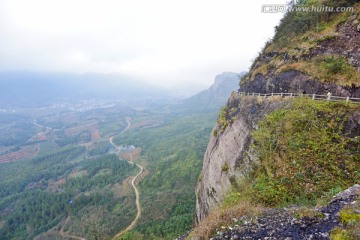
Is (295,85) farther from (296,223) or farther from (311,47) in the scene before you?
(296,223)

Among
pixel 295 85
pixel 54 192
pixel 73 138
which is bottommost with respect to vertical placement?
pixel 54 192

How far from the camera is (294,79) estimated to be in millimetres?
19328

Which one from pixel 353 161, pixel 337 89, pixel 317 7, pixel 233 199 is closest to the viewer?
pixel 353 161

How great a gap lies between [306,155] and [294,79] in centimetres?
972

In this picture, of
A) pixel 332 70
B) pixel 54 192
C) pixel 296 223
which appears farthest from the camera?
pixel 54 192

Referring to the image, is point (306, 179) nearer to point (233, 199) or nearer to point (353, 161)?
point (353, 161)

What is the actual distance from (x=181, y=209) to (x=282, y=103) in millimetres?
33608

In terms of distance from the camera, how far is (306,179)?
11039 millimetres

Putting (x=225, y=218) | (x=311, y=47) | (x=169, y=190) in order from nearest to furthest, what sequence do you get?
1. (x=225, y=218)
2. (x=311, y=47)
3. (x=169, y=190)

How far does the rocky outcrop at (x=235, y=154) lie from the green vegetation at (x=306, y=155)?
1.88 metres

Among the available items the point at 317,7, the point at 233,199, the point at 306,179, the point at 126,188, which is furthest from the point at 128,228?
the point at 317,7

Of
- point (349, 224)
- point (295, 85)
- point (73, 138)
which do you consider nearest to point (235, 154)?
point (295, 85)

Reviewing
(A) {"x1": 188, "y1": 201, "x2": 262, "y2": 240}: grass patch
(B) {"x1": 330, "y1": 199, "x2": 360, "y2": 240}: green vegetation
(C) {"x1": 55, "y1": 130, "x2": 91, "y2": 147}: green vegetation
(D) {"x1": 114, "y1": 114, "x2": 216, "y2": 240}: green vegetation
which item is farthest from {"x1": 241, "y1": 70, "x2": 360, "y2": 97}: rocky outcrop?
(C) {"x1": 55, "y1": 130, "x2": 91, "y2": 147}: green vegetation

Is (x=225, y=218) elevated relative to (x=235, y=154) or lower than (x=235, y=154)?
lower
